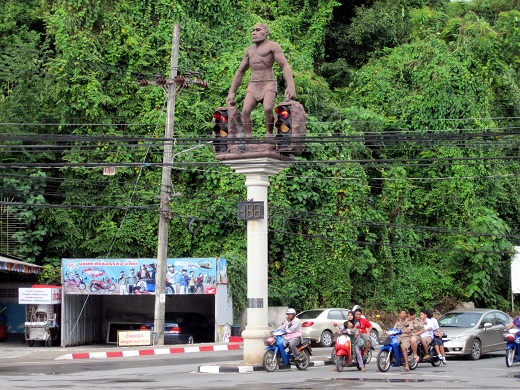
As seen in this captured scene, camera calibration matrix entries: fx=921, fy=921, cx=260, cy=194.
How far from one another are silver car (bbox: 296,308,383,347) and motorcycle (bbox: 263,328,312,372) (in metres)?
10.6

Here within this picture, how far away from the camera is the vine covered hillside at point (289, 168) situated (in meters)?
40.0

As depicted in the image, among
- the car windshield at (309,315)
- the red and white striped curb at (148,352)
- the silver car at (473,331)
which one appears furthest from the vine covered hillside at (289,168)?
the silver car at (473,331)

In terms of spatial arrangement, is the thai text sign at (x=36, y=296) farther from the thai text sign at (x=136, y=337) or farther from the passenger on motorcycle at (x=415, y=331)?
the passenger on motorcycle at (x=415, y=331)

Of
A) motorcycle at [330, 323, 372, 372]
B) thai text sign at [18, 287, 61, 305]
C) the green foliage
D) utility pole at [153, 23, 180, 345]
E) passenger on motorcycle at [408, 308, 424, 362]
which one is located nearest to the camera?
motorcycle at [330, 323, 372, 372]

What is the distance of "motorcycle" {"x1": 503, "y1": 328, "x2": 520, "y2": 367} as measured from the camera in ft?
73.1

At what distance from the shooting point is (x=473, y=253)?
42.2 meters

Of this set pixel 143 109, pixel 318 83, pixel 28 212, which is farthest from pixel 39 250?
pixel 318 83

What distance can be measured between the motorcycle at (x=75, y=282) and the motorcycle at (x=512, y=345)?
55.3 ft

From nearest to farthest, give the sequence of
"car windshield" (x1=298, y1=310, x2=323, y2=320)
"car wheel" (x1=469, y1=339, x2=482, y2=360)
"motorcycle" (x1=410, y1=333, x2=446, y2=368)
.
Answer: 1. "motorcycle" (x1=410, y1=333, x2=446, y2=368)
2. "car wheel" (x1=469, y1=339, x2=482, y2=360)
3. "car windshield" (x1=298, y1=310, x2=323, y2=320)

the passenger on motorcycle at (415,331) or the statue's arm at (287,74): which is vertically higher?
the statue's arm at (287,74)

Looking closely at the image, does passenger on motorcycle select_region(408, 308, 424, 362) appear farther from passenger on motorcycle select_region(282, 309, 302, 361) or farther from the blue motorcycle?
passenger on motorcycle select_region(282, 309, 302, 361)

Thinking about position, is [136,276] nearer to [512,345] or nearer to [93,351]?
[93,351]

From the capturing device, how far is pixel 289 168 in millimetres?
40500

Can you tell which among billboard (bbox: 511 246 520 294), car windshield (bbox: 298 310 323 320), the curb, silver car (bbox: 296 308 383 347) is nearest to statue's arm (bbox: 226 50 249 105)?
the curb
